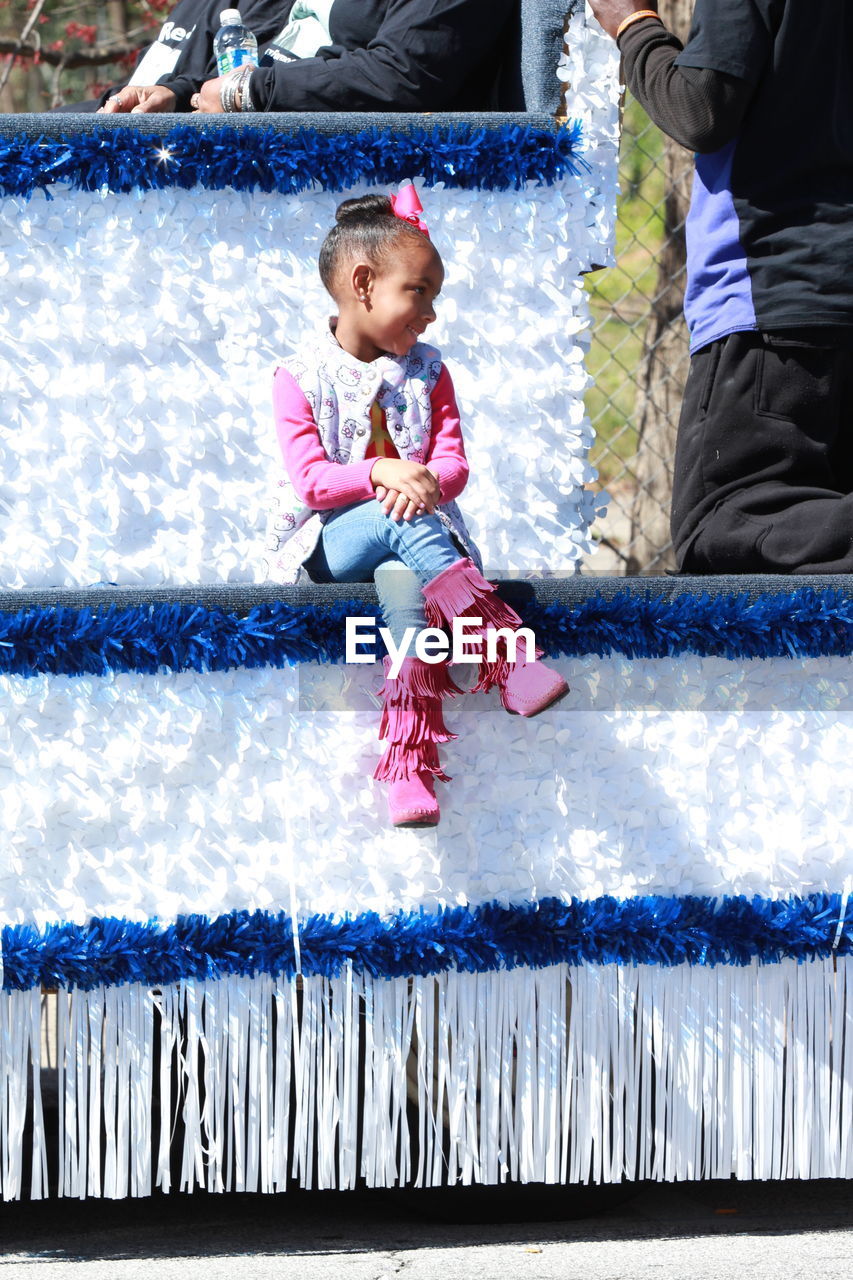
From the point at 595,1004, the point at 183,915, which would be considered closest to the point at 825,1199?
the point at 595,1004

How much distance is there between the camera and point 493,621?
198 centimetres

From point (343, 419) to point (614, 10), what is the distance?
834 mm

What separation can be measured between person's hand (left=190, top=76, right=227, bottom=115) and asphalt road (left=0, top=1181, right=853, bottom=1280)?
5.83 ft

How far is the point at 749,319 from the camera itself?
232 cm

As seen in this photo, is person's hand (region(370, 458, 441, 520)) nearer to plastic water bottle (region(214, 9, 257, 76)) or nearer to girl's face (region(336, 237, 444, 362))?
girl's face (region(336, 237, 444, 362))

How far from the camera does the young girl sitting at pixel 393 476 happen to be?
1.98 metres

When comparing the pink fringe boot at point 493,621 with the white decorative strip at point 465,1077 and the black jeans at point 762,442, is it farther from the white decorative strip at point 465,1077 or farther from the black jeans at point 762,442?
the black jeans at point 762,442

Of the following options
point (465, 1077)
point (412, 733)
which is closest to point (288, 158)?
point (412, 733)

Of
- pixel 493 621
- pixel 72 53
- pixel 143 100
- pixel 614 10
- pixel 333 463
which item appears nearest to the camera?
pixel 493 621

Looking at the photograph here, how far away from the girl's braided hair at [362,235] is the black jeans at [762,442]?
537mm

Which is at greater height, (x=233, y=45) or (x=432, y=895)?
(x=233, y=45)

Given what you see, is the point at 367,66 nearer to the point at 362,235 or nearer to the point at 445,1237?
the point at 362,235

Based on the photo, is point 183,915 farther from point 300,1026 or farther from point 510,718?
point 510,718

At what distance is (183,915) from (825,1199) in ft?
3.69
